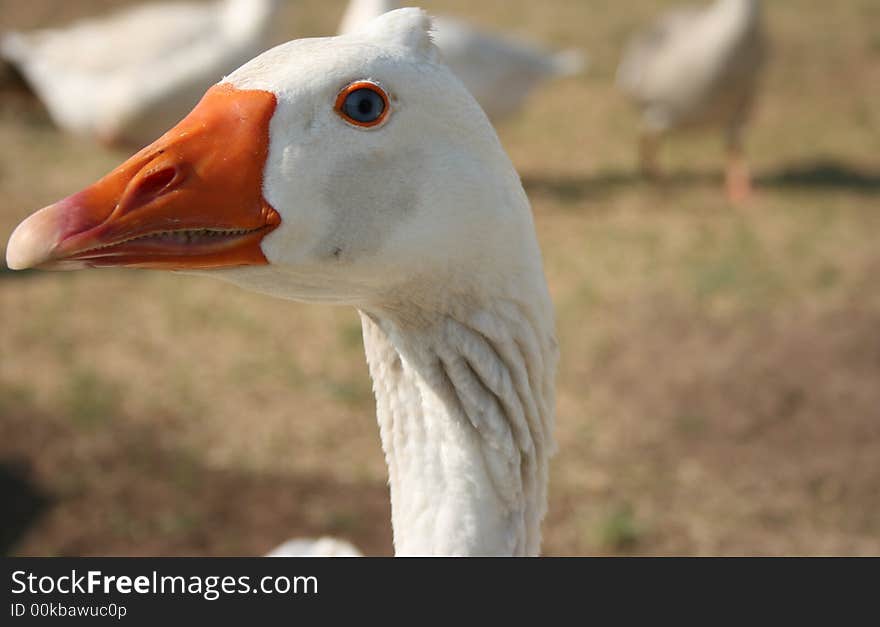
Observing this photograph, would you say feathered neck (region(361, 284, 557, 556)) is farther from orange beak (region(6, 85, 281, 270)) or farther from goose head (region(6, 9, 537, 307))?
orange beak (region(6, 85, 281, 270))

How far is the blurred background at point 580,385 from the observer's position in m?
5.26

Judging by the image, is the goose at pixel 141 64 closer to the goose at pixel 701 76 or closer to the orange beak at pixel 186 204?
the goose at pixel 701 76

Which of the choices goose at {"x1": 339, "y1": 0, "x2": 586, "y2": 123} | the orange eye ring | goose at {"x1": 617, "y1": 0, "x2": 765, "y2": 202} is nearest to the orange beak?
the orange eye ring

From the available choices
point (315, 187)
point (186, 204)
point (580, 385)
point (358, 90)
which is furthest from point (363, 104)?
point (580, 385)

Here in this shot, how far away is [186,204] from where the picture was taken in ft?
6.31

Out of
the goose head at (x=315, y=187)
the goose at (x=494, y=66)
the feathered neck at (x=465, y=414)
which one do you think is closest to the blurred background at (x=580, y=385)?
the goose at (x=494, y=66)

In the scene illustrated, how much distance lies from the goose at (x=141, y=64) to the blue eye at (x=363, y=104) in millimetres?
6630

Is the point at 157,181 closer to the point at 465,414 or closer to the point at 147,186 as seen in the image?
the point at 147,186

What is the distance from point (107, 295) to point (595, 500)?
4.09 meters

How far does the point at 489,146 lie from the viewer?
2119mm

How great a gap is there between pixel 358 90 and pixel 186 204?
393mm

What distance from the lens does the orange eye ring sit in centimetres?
196

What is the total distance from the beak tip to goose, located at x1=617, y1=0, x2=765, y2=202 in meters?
7.72
